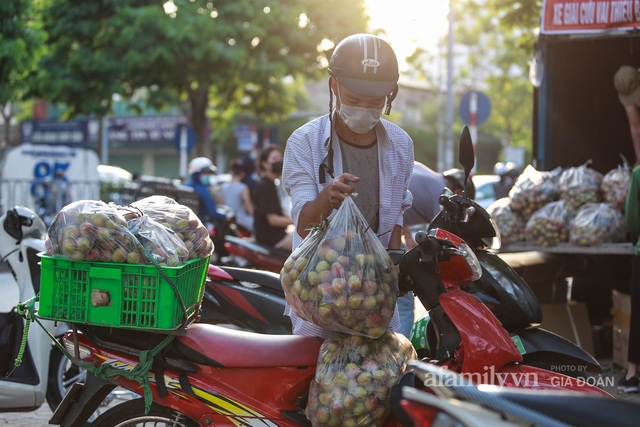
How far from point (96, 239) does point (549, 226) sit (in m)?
4.40

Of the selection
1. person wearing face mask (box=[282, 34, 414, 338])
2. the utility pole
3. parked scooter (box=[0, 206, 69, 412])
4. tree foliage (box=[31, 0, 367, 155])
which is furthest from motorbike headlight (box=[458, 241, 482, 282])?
the utility pole

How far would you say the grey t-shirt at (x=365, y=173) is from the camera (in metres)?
3.79

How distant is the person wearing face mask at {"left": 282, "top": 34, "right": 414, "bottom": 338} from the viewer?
139 inches

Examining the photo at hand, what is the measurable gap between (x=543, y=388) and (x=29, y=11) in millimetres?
11537

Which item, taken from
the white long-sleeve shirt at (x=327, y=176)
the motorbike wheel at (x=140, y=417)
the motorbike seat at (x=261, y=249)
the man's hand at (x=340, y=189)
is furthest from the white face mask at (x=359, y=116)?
the motorbike seat at (x=261, y=249)

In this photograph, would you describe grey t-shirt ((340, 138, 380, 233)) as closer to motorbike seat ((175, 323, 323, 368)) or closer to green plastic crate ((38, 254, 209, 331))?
motorbike seat ((175, 323, 323, 368))

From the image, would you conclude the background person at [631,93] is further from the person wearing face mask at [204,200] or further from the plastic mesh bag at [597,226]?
the person wearing face mask at [204,200]

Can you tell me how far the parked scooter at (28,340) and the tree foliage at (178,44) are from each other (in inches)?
584

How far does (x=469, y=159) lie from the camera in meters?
3.82

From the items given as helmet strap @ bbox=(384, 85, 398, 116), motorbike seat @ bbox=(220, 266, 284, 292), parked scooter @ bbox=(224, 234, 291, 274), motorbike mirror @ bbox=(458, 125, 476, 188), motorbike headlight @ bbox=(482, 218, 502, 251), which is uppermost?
helmet strap @ bbox=(384, 85, 398, 116)

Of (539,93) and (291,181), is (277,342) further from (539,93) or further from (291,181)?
(539,93)

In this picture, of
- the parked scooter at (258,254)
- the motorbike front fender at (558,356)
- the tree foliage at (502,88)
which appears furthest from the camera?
the tree foliage at (502,88)

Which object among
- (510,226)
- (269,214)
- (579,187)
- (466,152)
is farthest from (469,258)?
(269,214)

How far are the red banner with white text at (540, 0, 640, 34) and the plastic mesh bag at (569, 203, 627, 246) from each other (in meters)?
1.50
